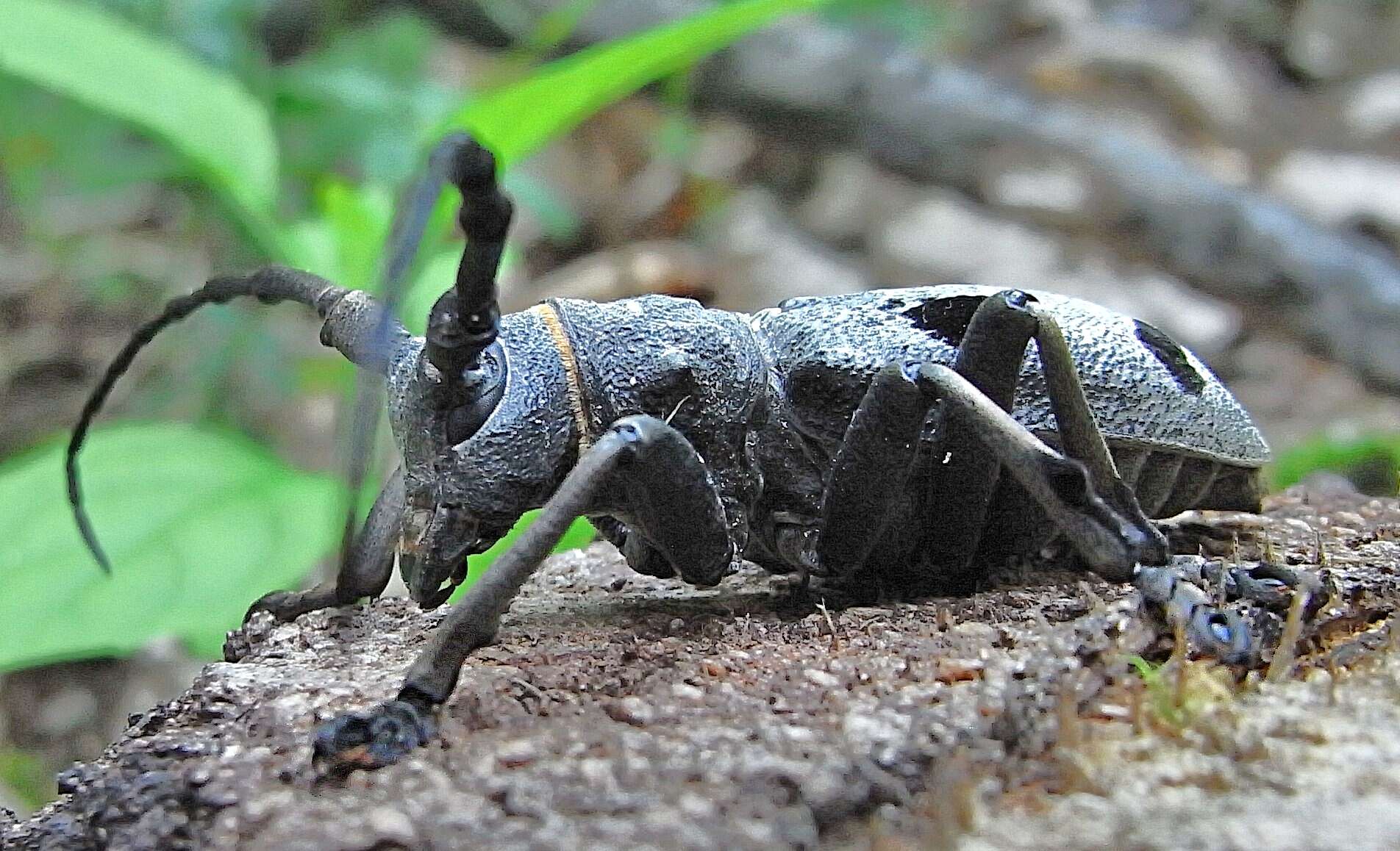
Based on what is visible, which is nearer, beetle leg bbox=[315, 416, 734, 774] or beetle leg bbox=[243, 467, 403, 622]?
beetle leg bbox=[315, 416, 734, 774]

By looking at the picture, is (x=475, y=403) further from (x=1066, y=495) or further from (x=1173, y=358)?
(x=1173, y=358)

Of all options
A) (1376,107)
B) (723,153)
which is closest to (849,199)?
(723,153)

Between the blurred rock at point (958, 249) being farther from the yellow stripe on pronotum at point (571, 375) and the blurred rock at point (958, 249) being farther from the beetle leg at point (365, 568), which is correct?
the beetle leg at point (365, 568)

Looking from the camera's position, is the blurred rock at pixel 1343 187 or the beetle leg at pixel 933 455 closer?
the beetle leg at pixel 933 455

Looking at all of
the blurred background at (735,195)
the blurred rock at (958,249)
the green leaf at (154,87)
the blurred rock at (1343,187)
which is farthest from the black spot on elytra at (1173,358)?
the blurred rock at (1343,187)

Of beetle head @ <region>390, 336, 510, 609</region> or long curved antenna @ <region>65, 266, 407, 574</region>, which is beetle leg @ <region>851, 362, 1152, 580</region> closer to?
beetle head @ <region>390, 336, 510, 609</region>

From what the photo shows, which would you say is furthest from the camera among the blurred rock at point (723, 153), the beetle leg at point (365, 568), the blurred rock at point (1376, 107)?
the blurred rock at point (1376, 107)

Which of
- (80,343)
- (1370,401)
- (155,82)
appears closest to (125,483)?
(155,82)


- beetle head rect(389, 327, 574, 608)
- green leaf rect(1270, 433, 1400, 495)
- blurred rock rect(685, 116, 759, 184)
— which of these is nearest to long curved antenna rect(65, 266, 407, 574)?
beetle head rect(389, 327, 574, 608)

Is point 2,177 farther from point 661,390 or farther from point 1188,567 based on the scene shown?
point 1188,567
